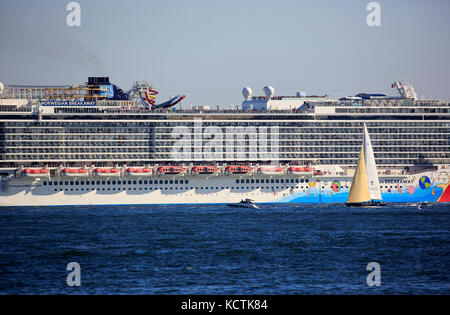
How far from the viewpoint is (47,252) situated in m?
53.5

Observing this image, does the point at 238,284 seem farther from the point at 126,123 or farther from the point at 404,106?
the point at 404,106

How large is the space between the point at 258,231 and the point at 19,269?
2388 cm

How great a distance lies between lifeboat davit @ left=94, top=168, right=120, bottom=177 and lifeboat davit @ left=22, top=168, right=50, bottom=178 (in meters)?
5.72

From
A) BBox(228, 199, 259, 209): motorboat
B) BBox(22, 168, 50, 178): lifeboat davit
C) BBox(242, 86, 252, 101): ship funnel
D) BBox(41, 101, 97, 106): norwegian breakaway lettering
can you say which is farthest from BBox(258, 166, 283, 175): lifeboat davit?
BBox(22, 168, 50, 178): lifeboat davit

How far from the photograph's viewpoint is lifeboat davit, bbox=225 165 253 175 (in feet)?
303

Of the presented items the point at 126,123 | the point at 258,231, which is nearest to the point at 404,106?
the point at 126,123

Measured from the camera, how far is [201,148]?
96062 mm

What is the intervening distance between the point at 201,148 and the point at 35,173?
20.3m

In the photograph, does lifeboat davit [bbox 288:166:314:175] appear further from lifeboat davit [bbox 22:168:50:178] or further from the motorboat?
lifeboat davit [bbox 22:168:50:178]

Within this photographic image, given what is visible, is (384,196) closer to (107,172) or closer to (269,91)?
(269,91)

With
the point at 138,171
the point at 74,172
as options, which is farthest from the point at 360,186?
the point at 74,172

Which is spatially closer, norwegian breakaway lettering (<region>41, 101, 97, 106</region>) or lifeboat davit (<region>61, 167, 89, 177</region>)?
lifeboat davit (<region>61, 167, 89, 177</region>)

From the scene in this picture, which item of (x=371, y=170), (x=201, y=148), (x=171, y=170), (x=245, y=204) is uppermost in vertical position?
(x=201, y=148)

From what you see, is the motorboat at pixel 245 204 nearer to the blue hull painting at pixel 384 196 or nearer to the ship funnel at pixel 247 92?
the blue hull painting at pixel 384 196
